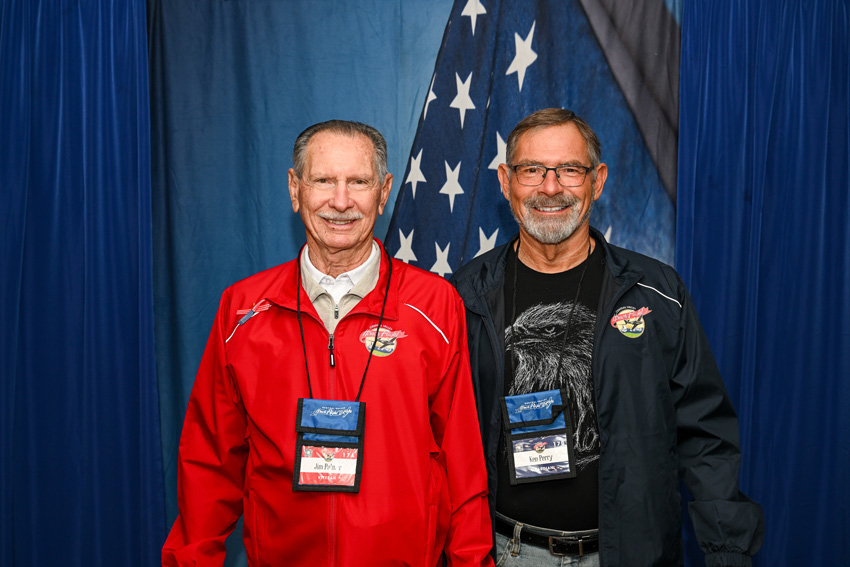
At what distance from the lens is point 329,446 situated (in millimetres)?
1533

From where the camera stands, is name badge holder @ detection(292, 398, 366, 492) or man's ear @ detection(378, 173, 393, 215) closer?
name badge holder @ detection(292, 398, 366, 492)

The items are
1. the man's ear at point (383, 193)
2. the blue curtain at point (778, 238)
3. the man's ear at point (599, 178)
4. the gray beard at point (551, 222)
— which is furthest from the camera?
the blue curtain at point (778, 238)

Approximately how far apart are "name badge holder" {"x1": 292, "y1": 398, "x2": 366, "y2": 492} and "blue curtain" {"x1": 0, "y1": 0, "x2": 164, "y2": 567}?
1180 millimetres

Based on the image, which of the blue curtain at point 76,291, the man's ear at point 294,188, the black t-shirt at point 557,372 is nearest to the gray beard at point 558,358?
the black t-shirt at point 557,372

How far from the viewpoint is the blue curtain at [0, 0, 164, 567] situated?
8.00 ft

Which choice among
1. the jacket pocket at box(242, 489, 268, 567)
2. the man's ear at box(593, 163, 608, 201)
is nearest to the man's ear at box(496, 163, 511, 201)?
the man's ear at box(593, 163, 608, 201)

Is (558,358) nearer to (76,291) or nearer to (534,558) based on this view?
(534,558)

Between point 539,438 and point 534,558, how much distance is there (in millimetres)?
342

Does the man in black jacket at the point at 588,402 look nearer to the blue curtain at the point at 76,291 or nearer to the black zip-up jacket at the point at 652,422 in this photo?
the black zip-up jacket at the point at 652,422

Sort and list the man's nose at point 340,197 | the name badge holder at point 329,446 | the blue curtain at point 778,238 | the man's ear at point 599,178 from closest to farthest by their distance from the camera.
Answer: the name badge holder at point 329,446 → the man's nose at point 340,197 → the man's ear at point 599,178 → the blue curtain at point 778,238

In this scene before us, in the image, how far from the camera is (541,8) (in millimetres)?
2516

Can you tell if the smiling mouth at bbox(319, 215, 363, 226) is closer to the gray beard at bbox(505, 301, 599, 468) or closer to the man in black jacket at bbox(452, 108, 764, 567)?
the man in black jacket at bbox(452, 108, 764, 567)

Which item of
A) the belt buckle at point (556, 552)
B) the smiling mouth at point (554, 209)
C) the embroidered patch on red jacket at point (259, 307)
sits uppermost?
the smiling mouth at point (554, 209)

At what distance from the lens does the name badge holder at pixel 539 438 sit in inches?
67.8
